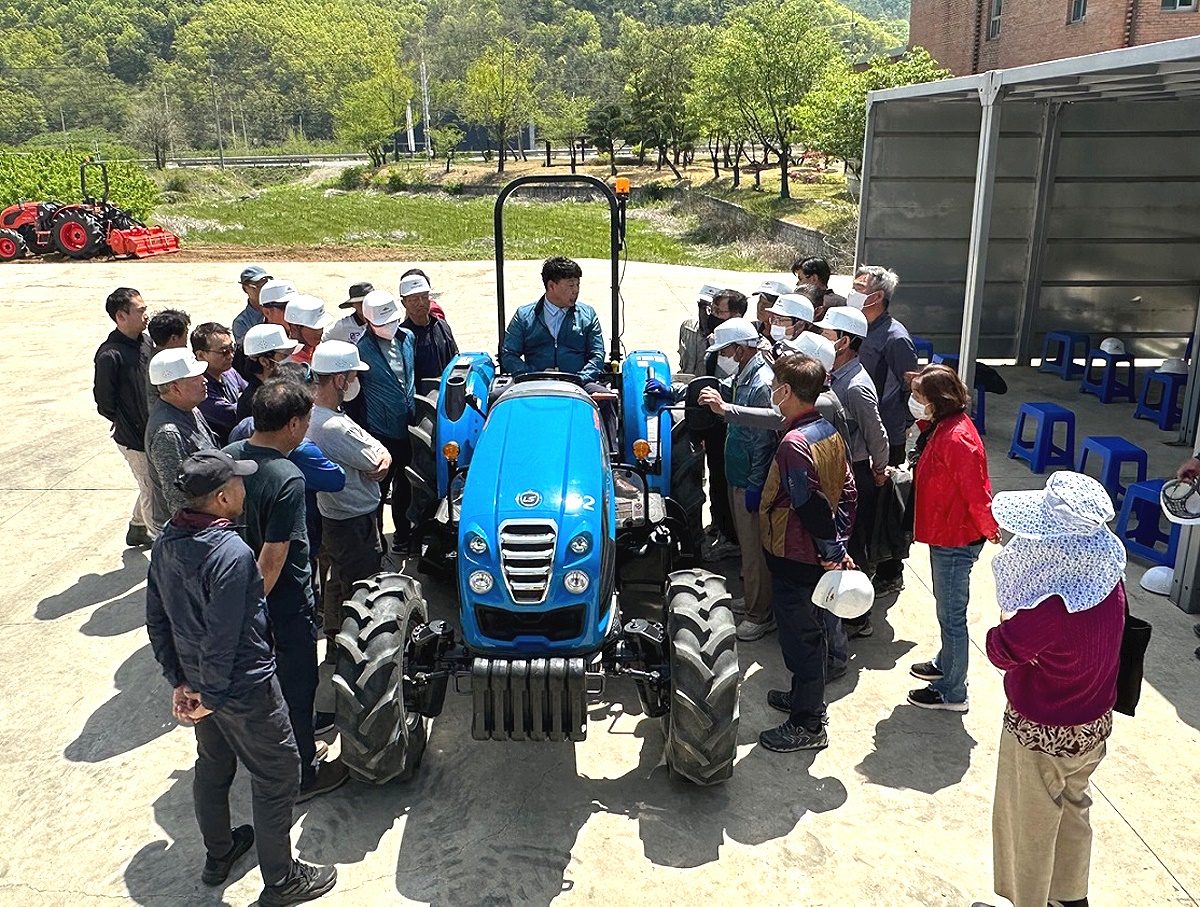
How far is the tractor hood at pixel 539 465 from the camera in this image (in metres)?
3.98

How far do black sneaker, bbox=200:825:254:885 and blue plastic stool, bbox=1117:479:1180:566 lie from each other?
18.7 feet

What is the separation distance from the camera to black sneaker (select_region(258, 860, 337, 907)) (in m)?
3.51

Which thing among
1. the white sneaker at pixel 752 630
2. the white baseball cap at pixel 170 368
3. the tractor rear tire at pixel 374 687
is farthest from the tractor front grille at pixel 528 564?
the white sneaker at pixel 752 630

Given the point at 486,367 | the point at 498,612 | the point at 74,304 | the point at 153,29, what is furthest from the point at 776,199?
the point at 153,29

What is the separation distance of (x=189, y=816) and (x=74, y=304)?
15666 mm

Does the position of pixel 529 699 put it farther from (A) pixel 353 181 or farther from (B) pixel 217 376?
(A) pixel 353 181

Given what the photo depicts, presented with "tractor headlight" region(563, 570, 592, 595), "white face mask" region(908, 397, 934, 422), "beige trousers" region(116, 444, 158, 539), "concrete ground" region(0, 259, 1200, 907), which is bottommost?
"concrete ground" region(0, 259, 1200, 907)

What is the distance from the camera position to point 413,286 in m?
6.50

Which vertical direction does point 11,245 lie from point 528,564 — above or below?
below

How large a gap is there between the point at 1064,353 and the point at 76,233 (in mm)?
21141

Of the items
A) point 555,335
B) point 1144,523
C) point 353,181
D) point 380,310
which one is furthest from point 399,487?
point 353,181

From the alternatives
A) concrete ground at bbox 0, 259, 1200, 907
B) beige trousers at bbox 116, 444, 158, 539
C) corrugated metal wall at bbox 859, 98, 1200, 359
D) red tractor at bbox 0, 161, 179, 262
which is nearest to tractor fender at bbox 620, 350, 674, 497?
concrete ground at bbox 0, 259, 1200, 907

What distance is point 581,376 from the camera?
5.38m

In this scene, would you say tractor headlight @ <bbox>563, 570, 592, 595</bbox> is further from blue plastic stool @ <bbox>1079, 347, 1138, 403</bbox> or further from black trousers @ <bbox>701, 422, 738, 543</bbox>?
blue plastic stool @ <bbox>1079, 347, 1138, 403</bbox>
